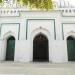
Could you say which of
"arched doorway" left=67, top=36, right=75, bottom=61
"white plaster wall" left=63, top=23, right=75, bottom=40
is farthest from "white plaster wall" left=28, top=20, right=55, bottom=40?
"arched doorway" left=67, top=36, right=75, bottom=61

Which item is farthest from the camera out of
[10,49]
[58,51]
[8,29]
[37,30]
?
[10,49]

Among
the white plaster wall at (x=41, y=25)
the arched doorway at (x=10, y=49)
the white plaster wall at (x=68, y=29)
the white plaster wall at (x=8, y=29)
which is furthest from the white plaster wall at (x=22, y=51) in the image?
the white plaster wall at (x=68, y=29)

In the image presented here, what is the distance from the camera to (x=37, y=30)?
12508 millimetres

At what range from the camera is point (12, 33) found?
41.3 feet

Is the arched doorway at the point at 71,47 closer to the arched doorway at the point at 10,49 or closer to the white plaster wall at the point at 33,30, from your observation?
the white plaster wall at the point at 33,30

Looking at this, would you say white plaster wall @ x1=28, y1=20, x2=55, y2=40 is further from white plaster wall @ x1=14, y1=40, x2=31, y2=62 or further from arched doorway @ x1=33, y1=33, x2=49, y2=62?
arched doorway @ x1=33, y1=33, x2=49, y2=62

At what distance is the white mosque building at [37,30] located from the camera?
11.9 metres

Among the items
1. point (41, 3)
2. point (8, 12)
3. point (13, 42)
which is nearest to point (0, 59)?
point (13, 42)

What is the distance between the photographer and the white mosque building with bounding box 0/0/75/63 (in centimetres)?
1190

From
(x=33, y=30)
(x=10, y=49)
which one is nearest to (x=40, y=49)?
(x=33, y=30)

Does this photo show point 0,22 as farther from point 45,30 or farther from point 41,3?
point 41,3

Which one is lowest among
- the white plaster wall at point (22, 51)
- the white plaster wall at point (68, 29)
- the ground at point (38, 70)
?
the ground at point (38, 70)

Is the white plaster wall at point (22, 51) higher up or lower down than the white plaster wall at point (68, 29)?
lower down

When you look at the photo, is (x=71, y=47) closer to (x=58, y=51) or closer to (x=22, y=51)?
(x=58, y=51)
